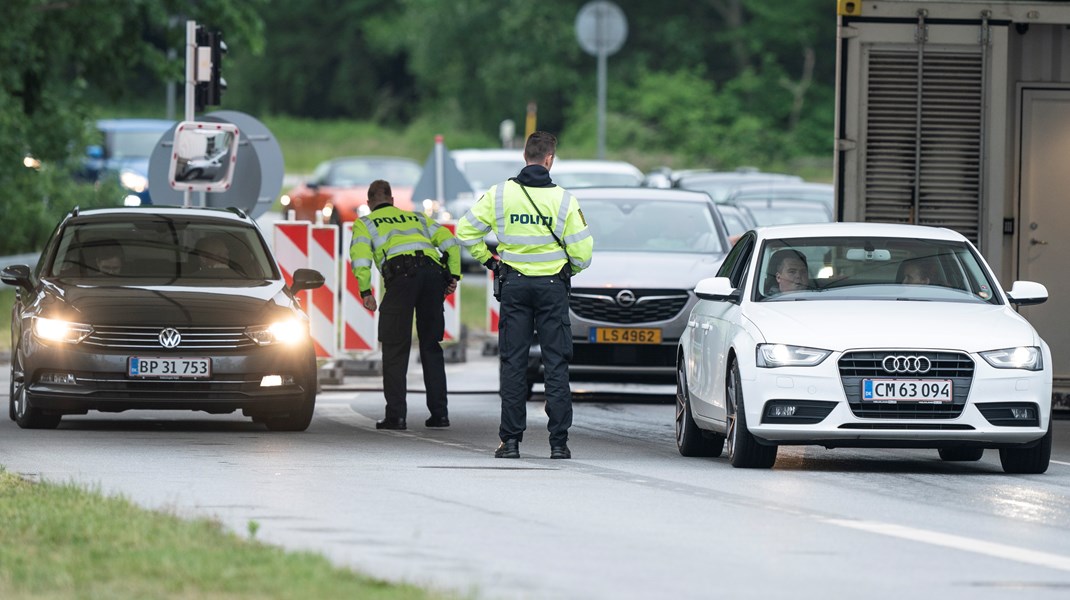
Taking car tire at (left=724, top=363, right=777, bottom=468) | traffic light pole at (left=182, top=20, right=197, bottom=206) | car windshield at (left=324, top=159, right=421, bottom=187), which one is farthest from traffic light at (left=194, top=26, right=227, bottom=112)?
car windshield at (left=324, top=159, right=421, bottom=187)

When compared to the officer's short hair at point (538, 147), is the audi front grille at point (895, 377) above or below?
below

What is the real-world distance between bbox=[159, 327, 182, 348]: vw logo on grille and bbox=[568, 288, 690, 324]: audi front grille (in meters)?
4.28

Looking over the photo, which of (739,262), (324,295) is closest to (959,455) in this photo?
(739,262)

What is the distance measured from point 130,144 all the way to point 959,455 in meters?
32.1

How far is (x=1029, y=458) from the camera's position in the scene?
13.7 metres

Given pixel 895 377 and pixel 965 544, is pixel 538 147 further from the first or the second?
pixel 965 544

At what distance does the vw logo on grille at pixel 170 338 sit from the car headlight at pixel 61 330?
445 millimetres

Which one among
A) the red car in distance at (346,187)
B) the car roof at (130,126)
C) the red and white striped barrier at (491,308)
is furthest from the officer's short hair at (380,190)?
the car roof at (130,126)

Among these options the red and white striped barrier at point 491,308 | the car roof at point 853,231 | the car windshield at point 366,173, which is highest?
the car windshield at point 366,173

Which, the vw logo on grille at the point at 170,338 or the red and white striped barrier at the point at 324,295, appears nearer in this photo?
the vw logo on grille at the point at 170,338

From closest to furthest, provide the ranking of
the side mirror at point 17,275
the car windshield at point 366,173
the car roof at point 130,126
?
1. the side mirror at point 17,275
2. the car windshield at point 366,173
3. the car roof at point 130,126

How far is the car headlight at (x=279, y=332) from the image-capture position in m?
15.6

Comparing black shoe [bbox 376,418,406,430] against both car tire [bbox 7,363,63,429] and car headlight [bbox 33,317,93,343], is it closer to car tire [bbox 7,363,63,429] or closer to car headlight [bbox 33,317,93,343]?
car tire [bbox 7,363,63,429]

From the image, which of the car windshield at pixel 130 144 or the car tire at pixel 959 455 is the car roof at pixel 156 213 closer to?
the car tire at pixel 959 455
